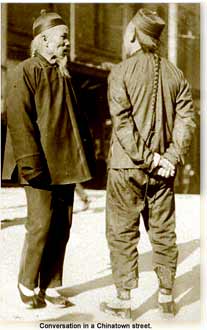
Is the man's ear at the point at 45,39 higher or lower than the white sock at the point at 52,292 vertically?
higher

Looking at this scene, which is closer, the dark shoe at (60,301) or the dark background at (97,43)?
the dark shoe at (60,301)

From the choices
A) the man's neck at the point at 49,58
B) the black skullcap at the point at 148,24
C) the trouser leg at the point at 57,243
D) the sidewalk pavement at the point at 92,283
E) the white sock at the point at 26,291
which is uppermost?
the black skullcap at the point at 148,24

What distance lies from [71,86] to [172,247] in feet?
3.64

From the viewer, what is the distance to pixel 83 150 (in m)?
3.18

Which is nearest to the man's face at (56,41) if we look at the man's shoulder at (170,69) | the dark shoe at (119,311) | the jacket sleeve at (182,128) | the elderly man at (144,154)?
the elderly man at (144,154)

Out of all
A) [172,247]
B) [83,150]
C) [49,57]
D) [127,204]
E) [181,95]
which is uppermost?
[49,57]

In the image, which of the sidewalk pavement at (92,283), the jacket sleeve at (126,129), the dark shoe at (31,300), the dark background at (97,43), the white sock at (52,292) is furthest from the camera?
the dark background at (97,43)

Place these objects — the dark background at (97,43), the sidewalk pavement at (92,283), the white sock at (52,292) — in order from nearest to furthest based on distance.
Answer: the sidewalk pavement at (92,283), the white sock at (52,292), the dark background at (97,43)

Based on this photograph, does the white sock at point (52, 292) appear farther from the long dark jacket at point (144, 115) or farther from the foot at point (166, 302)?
the long dark jacket at point (144, 115)

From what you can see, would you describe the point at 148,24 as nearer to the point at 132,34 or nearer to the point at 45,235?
the point at 132,34

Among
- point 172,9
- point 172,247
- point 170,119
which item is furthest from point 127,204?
point 172,9

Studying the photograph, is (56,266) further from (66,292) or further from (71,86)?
(71,86)

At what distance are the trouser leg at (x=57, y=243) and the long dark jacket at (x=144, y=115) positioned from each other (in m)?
0.38

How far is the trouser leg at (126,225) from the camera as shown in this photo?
117 inches
